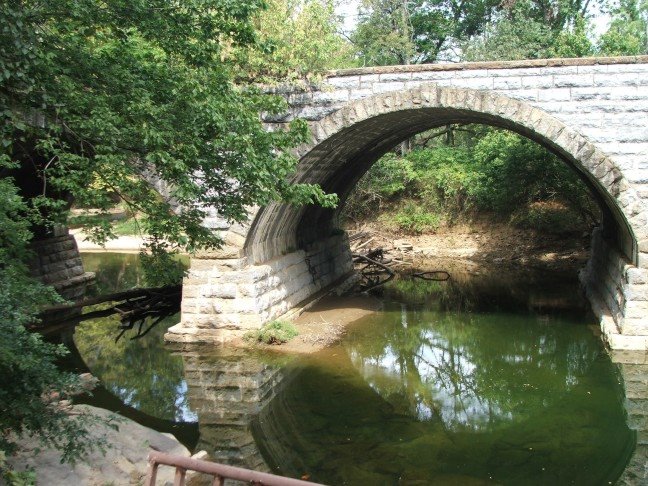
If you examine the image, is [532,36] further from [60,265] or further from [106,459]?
[106,459]

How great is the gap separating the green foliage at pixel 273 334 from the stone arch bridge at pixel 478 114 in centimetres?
22

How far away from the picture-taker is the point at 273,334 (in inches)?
438

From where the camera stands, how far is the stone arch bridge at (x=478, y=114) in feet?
33.1

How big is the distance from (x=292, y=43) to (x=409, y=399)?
6.42 m

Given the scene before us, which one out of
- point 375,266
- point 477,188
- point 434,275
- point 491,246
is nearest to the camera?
point 434,275

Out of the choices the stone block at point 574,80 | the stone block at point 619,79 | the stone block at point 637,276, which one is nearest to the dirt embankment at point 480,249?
the stone block at point 637,276

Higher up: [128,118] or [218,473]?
[128,118]

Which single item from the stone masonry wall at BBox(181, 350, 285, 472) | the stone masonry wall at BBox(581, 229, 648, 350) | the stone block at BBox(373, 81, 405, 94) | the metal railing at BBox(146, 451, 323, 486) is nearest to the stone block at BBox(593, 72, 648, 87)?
the stone masonry wall at BBox(581, 229, 648, 350)

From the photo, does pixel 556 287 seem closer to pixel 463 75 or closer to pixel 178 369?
pixel 463 75

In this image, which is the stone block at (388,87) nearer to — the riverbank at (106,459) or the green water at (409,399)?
the green water at (409,399)

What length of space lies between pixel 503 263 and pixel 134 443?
1744 centimetres

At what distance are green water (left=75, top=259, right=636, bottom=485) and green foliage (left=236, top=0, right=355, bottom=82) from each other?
4986 mm

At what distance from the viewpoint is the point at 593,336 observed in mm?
11875

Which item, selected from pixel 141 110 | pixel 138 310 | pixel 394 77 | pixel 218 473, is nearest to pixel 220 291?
pixel 138 310
